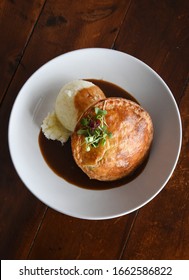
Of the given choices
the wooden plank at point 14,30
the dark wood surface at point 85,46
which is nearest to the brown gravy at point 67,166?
the dark wood surface at point 85,46

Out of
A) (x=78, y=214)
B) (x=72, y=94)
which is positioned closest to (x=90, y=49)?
(x=72, y=94)

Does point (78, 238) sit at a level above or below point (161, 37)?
below

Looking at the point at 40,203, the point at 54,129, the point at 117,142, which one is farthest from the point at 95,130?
the point at 40,203

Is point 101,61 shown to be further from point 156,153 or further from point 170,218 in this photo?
point 170,218

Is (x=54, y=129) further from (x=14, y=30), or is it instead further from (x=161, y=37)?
(x=161, y=37)

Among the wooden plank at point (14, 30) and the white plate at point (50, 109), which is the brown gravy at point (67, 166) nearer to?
the white plate at point (50, 109)

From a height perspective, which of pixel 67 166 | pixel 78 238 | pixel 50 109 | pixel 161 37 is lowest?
pixel 78 238
